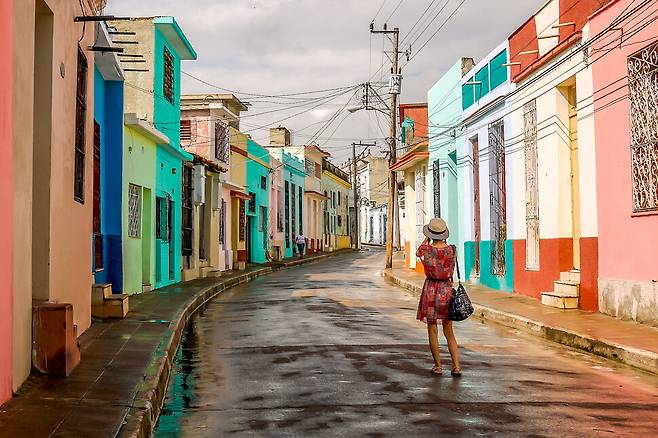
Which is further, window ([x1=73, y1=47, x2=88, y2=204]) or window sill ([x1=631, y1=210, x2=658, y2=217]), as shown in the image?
window sill ([x1=631, y1=210, x2=658, y2=217])

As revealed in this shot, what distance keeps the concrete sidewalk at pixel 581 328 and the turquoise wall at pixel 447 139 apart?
27.6ft

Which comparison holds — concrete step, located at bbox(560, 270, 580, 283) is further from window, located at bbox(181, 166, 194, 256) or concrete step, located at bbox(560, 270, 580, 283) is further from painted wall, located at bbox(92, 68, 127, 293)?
window, located at bbox(181, 166, 194, 256)

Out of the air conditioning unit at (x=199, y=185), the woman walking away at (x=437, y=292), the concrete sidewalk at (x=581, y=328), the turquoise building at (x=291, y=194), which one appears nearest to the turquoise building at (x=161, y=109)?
the air conditioning unit at (x=199, y=185)

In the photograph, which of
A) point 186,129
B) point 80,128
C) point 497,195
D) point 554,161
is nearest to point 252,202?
point 186,129

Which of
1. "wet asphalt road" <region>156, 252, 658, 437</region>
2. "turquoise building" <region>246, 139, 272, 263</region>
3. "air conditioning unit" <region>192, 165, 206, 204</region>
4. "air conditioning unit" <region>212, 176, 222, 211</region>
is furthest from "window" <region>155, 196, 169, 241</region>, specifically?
"turquoise building" <region>246, 139, 272, 263</region>

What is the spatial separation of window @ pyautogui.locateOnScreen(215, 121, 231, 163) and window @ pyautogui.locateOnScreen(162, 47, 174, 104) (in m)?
6.41

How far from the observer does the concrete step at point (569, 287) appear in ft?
49.7

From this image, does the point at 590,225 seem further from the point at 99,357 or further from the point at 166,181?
the point at 166,181

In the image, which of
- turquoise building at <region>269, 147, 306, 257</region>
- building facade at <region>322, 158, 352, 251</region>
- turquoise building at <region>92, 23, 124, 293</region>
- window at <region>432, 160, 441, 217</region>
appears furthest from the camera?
building facade at <region>322, 158, 352, 251</region>

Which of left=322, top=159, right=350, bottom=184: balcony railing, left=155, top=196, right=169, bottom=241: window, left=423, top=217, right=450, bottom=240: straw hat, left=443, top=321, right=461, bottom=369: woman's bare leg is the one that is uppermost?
left=322, top=159, right=350, bottom=184: balcony railing

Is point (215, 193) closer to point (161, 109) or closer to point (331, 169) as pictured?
point (161, 109)

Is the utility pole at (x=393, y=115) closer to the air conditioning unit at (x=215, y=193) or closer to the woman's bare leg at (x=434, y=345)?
the air conditioning unit at (x=215, y=193)

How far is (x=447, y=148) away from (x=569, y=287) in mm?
11872

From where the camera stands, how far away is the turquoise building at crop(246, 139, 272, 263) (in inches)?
1547
